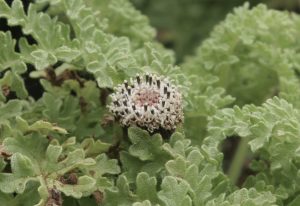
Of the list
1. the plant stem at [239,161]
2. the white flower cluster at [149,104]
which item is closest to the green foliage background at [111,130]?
the white flower cluster at [149,104]

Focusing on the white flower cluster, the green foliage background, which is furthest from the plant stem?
the white flower cluster

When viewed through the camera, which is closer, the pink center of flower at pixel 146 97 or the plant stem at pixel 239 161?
the pink center of flower at pixel 146 97

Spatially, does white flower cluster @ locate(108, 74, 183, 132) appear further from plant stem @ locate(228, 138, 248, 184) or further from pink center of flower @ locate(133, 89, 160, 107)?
plant stem @ locate(228, 138, 248, 184)

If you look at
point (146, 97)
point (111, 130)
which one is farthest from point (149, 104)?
point (111, 130)

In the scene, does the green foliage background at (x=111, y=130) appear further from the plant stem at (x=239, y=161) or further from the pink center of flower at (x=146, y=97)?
the plant stem at (x=239, y=161)

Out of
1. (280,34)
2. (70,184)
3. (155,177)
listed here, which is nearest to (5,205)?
(70,184)

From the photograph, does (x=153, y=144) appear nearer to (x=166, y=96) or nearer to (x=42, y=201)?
(x=166, y=96)
